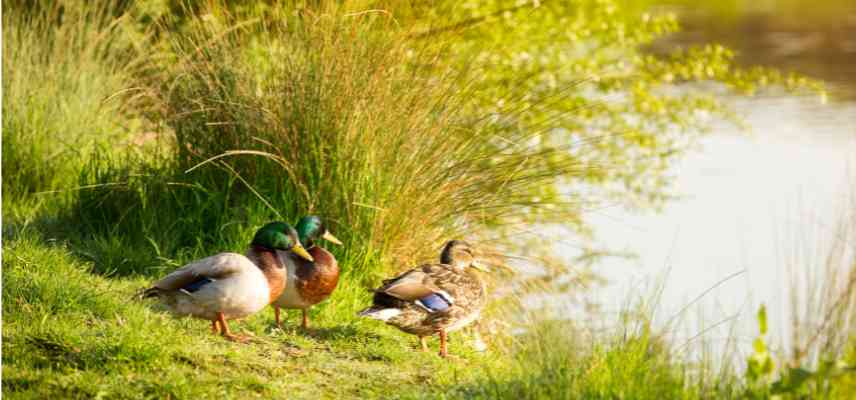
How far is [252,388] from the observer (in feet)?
18.1

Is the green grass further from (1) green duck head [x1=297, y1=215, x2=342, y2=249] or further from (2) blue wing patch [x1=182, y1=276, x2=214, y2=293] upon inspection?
(1) green duck head [x1=297, y1=215, x2=342, y2=249]

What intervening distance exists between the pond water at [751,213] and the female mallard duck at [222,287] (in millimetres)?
1577

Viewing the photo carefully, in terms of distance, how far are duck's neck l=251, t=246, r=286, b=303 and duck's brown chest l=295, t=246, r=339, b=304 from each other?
0.50 feet

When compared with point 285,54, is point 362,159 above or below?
below

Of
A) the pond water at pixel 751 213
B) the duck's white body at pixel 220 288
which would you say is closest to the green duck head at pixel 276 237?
the duck's white body at pixel 220 288

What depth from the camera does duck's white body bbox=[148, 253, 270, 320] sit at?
5.86m

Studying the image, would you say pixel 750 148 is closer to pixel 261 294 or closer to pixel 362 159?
pixel 362 159

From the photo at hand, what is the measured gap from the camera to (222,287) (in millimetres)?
5848

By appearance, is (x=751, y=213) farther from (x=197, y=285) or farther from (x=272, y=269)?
(x=197, y=285)

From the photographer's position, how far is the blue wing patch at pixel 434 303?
618cm

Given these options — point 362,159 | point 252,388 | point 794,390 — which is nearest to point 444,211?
point 362,159

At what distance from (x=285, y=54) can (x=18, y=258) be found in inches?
75.9

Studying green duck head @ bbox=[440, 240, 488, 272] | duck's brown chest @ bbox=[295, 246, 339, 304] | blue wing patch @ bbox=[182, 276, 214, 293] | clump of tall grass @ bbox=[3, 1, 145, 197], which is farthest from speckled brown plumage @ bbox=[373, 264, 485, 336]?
clump of tall grass @ bbox=[3, 1, 145, 197]

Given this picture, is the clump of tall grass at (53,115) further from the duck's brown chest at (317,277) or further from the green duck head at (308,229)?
the duck's brown chest at (317,277)
